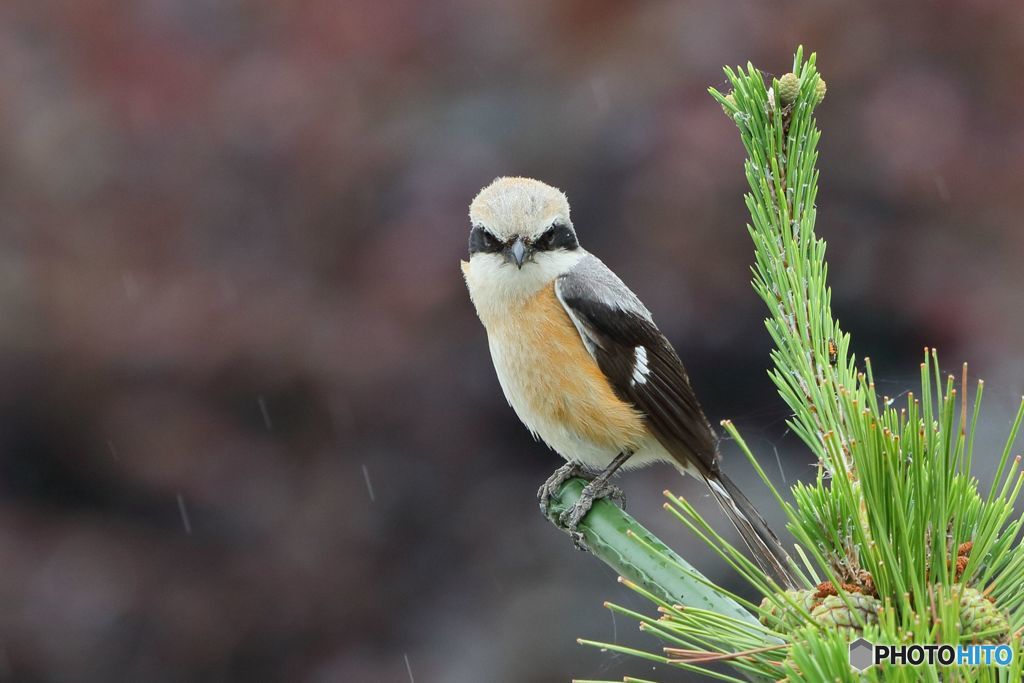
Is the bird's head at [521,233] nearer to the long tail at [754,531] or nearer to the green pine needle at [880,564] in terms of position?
the long tail at [754,531]

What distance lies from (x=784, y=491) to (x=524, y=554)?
101cm

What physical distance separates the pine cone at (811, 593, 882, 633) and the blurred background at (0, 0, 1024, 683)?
2654 mm

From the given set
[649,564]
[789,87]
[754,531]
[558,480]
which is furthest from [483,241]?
[649,564]

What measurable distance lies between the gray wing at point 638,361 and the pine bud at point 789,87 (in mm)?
1234

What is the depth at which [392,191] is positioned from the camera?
13.9ft

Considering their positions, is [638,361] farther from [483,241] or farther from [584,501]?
[584,501]

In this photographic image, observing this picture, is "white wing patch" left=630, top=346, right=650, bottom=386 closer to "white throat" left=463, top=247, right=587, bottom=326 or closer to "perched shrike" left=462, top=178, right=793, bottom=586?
"perched shrike" left=462, top=178, right=793, bottom=586

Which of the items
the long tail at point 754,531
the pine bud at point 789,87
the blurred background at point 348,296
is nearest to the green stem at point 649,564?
the long tail at point 754,531

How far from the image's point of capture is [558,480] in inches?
113

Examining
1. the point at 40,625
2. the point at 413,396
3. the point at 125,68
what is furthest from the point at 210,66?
the point at 40,625

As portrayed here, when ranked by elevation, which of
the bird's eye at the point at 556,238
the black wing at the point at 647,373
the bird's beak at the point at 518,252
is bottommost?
the black wing at the point at 647,373

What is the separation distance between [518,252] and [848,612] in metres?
1.71

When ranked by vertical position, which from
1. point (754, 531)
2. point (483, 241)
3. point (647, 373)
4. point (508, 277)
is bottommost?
point (754, 531)

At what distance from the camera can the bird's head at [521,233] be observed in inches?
111
